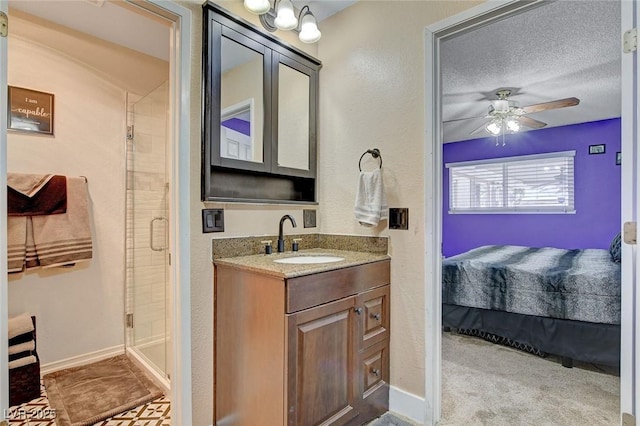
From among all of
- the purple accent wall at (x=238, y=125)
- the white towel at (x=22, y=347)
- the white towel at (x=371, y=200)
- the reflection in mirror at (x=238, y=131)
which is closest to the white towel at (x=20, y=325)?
the white towel at (x=22, y=347)

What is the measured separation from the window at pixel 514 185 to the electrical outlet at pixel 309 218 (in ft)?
12.7

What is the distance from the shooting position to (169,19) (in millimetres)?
1580

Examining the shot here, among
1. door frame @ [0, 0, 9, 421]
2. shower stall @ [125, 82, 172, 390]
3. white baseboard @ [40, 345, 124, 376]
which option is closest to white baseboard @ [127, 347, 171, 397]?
shower stall @ [125, 82, 172, 390]

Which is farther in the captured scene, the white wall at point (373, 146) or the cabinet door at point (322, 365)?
the white wall at point (373, 146)

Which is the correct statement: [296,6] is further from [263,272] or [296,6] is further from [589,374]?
[589,374]

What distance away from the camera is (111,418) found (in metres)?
1.84

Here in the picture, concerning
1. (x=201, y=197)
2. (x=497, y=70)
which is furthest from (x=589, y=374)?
(x=201, y=197)

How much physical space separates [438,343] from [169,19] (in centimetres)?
209

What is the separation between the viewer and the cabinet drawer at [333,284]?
53.6 inches

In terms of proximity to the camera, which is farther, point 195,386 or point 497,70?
point 497,70

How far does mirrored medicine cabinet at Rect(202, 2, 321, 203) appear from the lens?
169 cm

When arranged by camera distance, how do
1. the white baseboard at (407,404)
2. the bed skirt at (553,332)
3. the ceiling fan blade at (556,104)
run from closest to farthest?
1. the white baseboard at (407,404)
2. the bed skirt at (553,332)
3. the ceiling fan blade at (556,104)

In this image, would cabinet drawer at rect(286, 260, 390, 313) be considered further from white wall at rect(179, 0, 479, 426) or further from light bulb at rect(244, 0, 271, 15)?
light bulb at rect(244, 0, 271, 15)

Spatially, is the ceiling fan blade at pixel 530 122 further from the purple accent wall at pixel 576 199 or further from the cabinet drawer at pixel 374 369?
the cabinet drawer at pixel 374 369
